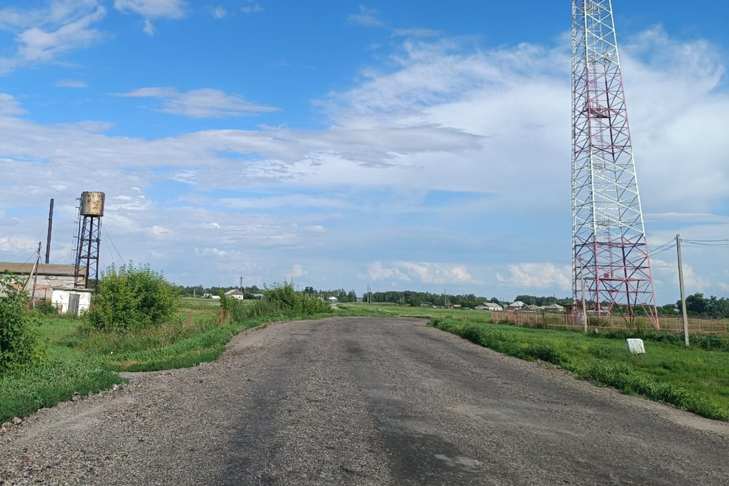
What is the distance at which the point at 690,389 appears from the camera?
1474 cm

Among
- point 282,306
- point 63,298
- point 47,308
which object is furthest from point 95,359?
point 63,298

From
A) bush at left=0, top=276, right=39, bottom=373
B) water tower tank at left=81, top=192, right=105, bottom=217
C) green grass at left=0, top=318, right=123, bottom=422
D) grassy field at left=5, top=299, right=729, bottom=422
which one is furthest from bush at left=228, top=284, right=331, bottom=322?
green grass at left=0, top=318, right=123, bottom=422

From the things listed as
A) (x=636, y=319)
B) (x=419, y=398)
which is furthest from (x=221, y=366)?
(x=636, y=319)

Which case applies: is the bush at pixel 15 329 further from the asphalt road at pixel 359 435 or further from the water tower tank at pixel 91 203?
the water tower tank at pixel 91 203

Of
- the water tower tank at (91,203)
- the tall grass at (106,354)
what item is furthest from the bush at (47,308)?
the water tower tank at (91,203)

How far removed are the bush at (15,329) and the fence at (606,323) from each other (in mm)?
36514

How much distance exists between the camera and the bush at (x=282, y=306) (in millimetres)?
43062

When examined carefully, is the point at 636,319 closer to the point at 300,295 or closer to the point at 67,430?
the point at 300,295

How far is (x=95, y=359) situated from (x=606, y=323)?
3845 centimetres

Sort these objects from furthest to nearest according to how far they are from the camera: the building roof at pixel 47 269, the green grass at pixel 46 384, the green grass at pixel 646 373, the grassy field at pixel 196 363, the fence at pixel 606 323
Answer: the building roof at pixel 47 269, the fence at pixel 606 323, the green grass at pixel 646 373, the grassy field at pixel 196 363, the green grass at pixel 46 384

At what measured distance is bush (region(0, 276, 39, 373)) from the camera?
13.5 meters

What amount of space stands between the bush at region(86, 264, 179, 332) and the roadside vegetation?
4 cm

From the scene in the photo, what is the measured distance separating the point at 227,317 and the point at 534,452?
32056 millimetres

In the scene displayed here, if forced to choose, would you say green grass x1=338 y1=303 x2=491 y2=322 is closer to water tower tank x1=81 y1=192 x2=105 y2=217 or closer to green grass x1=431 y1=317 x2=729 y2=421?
water tower tank x1=81 y1=192 x2=105 y2=217
